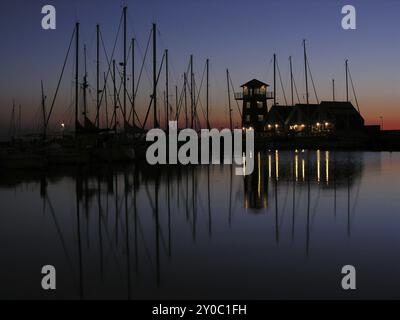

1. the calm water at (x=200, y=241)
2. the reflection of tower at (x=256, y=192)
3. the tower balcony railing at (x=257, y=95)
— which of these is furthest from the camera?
the tower balcony railing at (x=257, y=95)

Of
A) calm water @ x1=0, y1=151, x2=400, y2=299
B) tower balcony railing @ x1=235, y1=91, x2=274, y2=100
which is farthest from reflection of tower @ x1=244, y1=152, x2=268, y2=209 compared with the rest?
tower balcony railing @ x1=235, y1=91, x2=274, y2=100

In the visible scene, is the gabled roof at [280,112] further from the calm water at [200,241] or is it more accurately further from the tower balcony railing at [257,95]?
the calm water at [200,241]

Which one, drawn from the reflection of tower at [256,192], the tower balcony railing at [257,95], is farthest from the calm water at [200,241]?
the tower balcony railing at [257,95]

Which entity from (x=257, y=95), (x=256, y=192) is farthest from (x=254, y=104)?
(x=256, y=192)

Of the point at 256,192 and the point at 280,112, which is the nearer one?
the point at 256,192

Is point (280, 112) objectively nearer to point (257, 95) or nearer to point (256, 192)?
point (257, 95)

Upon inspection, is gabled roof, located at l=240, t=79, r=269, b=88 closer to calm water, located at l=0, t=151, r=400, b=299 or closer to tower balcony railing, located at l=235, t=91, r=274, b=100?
tower balcony railing, located at l=235, t=91, r=274, b=100

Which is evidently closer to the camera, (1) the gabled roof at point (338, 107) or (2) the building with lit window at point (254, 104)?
(2) the building with lit window at point (254, 104)

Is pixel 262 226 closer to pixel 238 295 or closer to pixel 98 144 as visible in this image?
pixel 238 295

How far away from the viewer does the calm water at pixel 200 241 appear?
8891 mm

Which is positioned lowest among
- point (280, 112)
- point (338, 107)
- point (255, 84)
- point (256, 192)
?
point (256, 192)

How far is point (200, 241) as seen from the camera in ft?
41.9
